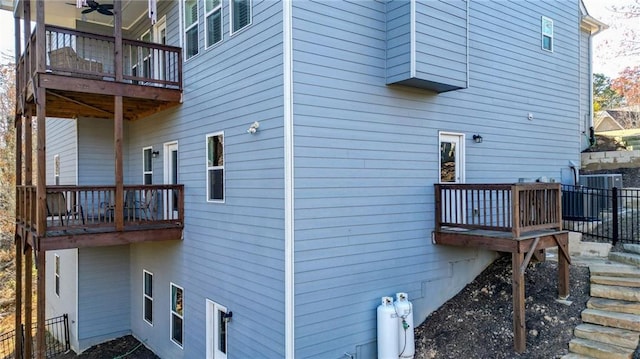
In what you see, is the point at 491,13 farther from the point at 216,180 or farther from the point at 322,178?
the point at 216,180

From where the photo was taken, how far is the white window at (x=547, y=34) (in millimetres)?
9555

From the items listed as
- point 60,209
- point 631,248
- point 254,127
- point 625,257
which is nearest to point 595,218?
point 631,248

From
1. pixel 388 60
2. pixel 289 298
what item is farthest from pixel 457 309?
pixel 388 60

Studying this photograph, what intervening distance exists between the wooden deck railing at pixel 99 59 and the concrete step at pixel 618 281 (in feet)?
27.5

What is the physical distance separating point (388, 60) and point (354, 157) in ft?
5.57

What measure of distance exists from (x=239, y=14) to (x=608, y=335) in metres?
7.33

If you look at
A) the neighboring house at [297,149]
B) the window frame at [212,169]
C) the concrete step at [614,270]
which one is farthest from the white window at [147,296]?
the concrete step at [614,270]

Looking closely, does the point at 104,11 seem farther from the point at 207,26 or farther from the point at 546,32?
the point at 546,32

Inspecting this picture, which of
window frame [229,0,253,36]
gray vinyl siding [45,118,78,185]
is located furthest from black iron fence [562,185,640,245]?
gray vinyl siding [45,118,78,185]

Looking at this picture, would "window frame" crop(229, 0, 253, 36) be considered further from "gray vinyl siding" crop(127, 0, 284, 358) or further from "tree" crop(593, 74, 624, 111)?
"tree" crop(593, 74, 624, 111)

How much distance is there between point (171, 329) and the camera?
8703 mm

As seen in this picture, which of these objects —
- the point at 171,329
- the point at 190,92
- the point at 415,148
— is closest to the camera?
the point at 415,148

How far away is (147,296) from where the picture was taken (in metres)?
9.95

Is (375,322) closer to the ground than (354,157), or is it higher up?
closer to the ground
